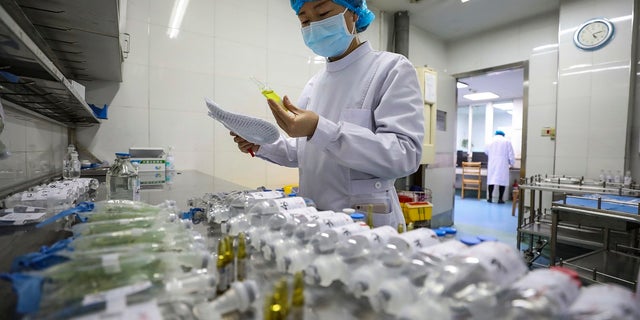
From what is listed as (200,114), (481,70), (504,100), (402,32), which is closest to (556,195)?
(481,70)

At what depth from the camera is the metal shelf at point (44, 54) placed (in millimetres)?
562

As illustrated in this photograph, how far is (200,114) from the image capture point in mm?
2666

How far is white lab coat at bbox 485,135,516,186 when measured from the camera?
6.45 m

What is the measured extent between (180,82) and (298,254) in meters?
2.49

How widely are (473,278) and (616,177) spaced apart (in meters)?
4.00

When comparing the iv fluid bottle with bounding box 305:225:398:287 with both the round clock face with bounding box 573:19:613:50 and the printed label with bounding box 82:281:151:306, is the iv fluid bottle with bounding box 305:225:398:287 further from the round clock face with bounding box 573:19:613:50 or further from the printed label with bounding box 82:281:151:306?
the round clock face with bounding box 573:19:613:50

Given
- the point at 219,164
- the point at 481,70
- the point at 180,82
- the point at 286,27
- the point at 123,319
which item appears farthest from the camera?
the point at 481,70

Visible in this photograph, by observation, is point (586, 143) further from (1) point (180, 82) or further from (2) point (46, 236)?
(2) point (46, 236)

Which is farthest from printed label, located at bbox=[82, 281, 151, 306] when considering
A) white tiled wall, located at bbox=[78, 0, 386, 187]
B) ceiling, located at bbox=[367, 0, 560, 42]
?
ceiling, located at bbox=[367, 0, 560, 42]

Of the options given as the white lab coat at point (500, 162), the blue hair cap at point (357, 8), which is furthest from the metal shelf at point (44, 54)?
the white lab coat at point (500, 162)

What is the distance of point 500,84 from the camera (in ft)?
21.7

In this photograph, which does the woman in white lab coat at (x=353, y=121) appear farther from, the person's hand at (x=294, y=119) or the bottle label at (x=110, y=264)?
the bottle label at (x=110, y=264)

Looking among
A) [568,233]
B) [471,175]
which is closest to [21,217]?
[568,233]

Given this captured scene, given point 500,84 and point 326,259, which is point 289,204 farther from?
point 500,84
